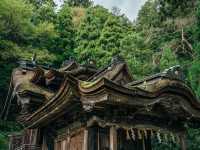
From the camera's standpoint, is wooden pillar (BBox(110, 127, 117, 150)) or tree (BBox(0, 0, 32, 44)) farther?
tree (BBox(0, 0, 32, 44))

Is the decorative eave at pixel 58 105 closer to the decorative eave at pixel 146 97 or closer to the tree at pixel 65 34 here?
the decorative eave at pixel 146 97

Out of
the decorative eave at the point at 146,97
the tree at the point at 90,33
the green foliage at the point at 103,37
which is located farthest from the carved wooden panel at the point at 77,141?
the tree at the point at 90,33

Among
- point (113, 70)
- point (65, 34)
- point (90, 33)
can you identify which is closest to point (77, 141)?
point (113, 70)

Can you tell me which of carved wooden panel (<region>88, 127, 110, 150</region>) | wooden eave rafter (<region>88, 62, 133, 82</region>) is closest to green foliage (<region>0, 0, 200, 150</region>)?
wooden eave rafter (<region>88, 62, 133, 82</region>)

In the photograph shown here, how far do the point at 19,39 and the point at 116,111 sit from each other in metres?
29.0

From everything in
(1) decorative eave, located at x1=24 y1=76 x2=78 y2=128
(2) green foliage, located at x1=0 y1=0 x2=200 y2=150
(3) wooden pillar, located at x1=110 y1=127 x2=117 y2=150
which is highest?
(2) green foliage, located at x1=0 y1=0 x2=200 y2=150

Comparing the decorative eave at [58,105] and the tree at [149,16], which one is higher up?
the tree at [149,16]

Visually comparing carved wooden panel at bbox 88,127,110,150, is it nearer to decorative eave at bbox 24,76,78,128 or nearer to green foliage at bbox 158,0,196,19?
decorative eave at bbox 24,76,78,128

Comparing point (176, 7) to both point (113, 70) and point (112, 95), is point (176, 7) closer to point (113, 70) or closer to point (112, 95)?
point (113, 70)

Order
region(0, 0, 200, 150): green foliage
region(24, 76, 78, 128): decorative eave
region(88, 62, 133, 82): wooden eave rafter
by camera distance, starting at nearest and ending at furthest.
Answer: region(24, 76, 78, 128): decorative eave < region(88, 62, 133, 82): wooden eave rafter < region(0, 0, 200, 150): green foliage

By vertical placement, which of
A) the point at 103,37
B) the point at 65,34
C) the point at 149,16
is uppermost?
the point at 65,34

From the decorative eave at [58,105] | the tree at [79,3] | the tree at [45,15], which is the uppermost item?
the tree at [79,3]

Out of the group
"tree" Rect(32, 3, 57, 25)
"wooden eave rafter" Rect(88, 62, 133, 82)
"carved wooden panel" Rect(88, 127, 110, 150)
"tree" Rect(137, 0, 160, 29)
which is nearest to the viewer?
"carved wooden panel" Rect(88, 127, 110, 150)

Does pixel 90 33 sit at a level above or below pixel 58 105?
above
